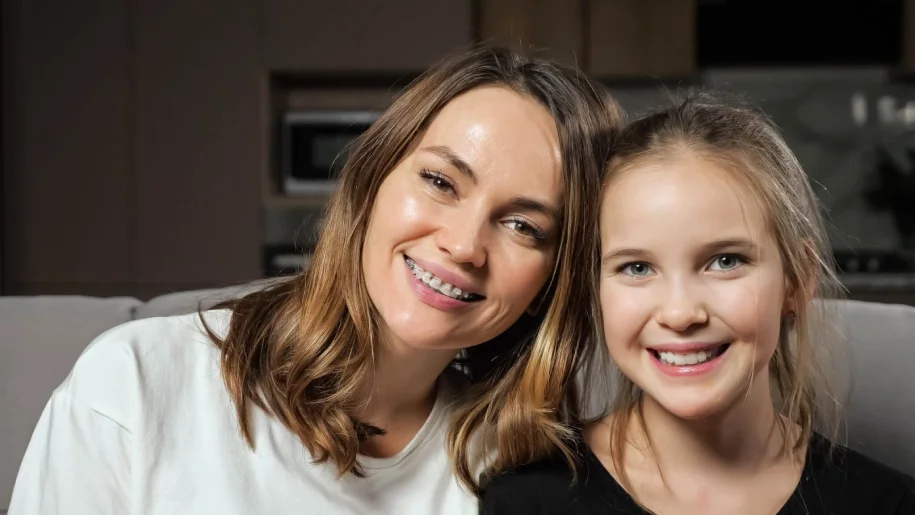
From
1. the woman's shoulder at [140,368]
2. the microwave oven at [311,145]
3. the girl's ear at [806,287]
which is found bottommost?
the woman's shoulder at [140,368]

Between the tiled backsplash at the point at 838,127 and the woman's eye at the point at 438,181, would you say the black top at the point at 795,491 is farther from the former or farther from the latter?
the tiled backsplash at the point at 838,127

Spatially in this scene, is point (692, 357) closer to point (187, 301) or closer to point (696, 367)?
point (696, 367)

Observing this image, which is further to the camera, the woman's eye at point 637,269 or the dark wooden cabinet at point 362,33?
the dark wooden cabinet at point 362,33

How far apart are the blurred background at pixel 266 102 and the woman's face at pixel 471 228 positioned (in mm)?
2721

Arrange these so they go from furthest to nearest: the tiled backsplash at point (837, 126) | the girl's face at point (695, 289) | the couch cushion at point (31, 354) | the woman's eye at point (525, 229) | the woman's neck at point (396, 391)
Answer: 1. the tiled backsplash at point (837, 126)
2. the couch cushion at point (31, 354)
3. the woman's neck at point (396, 391)
4. the woman's eye at point (525, 229)
5. the girl's face at point (695, 289)

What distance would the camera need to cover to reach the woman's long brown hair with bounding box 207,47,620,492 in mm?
1202

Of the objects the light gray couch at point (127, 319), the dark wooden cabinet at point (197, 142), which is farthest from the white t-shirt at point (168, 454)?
the dark wooden cabinet at point (197, 142)

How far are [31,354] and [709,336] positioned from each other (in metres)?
1.10

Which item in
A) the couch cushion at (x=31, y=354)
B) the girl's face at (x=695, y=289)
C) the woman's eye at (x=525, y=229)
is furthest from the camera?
the couch cushion at (x=31, y=354)

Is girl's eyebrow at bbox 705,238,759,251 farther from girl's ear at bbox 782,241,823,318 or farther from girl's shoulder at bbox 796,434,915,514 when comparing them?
girl's shoulder at bbox 796,434,915,514

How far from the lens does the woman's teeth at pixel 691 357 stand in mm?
1061

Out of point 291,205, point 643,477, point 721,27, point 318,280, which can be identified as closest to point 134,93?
point 291,205

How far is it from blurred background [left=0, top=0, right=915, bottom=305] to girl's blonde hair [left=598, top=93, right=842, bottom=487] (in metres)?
2.68

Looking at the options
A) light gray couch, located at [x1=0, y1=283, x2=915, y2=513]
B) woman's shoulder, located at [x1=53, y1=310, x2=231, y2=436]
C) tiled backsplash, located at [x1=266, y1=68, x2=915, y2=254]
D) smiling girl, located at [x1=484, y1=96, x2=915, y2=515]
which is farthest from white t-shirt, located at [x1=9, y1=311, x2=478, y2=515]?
tiled backsplash, located at [x1=266, y1=68, x2=915, y2=254]
